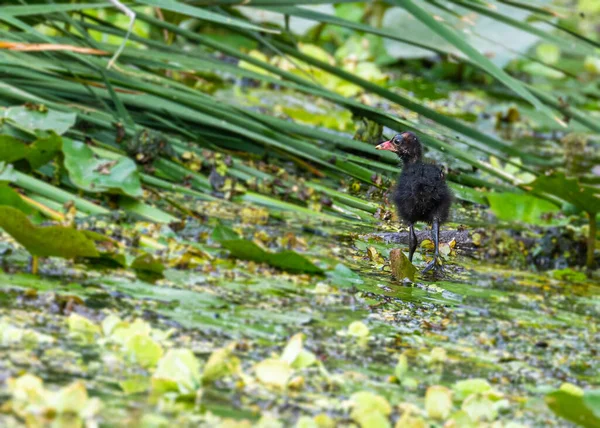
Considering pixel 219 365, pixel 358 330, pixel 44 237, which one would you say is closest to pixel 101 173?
pixel 44 237

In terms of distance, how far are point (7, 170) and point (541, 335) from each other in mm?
1298

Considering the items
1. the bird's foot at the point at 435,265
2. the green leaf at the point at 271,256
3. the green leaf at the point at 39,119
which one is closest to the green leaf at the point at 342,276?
the green leaf at the point at 271,256

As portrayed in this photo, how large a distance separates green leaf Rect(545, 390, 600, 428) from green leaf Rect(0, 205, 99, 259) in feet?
3.02

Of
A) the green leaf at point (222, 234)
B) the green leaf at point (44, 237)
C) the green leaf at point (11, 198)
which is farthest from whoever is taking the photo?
the green leaf at point (222, 234)

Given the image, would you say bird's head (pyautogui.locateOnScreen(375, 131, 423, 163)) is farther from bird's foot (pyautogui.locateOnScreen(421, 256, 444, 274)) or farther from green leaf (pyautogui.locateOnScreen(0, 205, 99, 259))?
green leaf (pyautogui.locateOnScreen(0, 205, 99, 259))

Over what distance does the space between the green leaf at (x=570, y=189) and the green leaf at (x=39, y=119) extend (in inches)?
52.8

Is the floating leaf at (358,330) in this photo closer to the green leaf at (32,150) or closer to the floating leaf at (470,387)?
the floating leaf at (470,387)

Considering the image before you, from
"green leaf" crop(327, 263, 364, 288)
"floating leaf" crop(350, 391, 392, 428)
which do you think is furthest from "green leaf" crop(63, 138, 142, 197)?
"floating leaf" crop(350, 391, 392, 428)

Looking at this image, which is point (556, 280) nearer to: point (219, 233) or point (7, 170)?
point (219, 233)

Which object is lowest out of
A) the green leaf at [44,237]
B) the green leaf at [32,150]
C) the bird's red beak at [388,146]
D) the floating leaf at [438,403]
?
the floating leaf at [438,403]

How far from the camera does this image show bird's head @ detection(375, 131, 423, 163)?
137 cm

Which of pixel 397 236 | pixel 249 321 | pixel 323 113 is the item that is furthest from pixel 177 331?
pixel 323 113

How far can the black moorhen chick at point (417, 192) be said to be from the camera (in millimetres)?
1386

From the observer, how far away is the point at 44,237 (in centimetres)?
172
